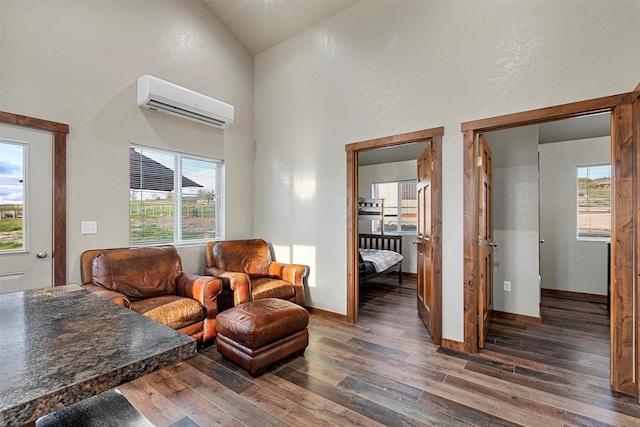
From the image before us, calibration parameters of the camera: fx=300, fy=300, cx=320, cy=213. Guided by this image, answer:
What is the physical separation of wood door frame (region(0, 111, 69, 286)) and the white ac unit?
0.83 meters

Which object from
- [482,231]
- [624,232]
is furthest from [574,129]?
[624,232]

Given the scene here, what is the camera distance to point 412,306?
4141 mm

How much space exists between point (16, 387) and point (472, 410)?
2.24 m

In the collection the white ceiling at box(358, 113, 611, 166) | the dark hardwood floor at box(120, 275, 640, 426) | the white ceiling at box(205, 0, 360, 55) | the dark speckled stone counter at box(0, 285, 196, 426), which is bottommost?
the dark hardwood floor at box(120, 275, 640, 426)

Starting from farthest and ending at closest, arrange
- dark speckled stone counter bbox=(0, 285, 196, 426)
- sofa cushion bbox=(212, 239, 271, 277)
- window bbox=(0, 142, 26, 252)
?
sofa cushion bbox=(212, 239, 271, 277), window bbox=(0, 142, 26, 252), dark speckled stone counter bbox=(0, 285, 196, 426)

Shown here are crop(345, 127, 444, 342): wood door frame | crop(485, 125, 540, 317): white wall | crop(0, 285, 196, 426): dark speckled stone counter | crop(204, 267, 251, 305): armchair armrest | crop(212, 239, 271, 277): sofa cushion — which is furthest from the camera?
crop(212, 239, 271, 277): sofa cushion

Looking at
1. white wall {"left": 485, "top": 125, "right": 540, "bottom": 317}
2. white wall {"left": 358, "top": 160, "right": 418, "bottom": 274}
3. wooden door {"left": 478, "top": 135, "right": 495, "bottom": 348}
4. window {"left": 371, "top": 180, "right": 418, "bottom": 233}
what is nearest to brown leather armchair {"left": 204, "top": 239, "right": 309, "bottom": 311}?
wooden door {"left": 478, "top": 135, "right": 495, "bottom": 348}

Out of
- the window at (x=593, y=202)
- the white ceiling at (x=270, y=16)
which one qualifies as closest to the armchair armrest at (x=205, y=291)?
the white ceiling at (x=270, y=16)

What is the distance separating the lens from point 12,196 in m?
2.52

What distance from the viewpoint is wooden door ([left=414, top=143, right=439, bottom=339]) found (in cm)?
306

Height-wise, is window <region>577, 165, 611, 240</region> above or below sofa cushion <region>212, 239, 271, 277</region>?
above

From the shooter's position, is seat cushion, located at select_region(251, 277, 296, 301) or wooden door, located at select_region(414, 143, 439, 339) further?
seat cushion, located at select_region(251, 277, 296, 301)

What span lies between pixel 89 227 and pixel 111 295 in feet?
3.02

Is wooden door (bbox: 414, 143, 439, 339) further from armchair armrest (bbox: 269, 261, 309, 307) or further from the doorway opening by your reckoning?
armchair armrest (bbox: 269, 261, 309, 307)
